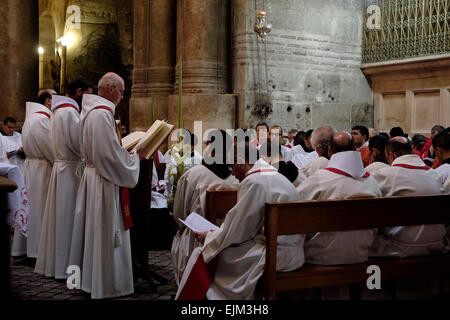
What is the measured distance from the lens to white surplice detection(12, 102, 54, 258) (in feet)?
20.5

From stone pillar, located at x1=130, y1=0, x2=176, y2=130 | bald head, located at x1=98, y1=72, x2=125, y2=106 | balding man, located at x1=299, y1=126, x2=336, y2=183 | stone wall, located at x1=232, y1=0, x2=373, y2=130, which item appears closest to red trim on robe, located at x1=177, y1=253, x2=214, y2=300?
balding man, located at x1=299, y1=126, x2=336, y2=183

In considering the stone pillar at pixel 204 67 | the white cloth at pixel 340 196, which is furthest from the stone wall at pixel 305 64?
the white cloth at pixel 340 196

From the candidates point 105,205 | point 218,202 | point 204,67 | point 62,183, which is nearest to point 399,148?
point 218,202

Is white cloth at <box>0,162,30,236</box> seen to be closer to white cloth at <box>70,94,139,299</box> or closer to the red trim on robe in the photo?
white cloth at <box>70,94,139,299</box>

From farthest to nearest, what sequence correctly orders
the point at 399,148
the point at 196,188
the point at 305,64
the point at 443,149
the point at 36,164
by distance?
the point at 305,64 < the point at 36,164 < the point at 443,149 < the point at 196,188 < the point at 399,148

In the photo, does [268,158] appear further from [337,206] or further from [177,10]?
[177,10]

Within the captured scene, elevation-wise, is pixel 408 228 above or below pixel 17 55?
below

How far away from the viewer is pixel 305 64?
37.3 ft

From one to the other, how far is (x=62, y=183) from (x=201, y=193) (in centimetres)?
161

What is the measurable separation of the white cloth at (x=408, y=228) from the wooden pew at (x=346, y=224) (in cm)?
9

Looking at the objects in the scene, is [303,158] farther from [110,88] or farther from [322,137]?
[110,88]

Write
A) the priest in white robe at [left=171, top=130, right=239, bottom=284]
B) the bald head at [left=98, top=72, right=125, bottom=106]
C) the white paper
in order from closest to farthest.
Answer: the white paper, the priest in white robe at [left=171, top=130, right=239, bottom=284], the bald head at [left=98, top=72, right=125, bottom=106]

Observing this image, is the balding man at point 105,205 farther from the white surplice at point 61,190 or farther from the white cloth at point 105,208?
the white surplice at point 61,190

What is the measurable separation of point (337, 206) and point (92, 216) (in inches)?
88.9
